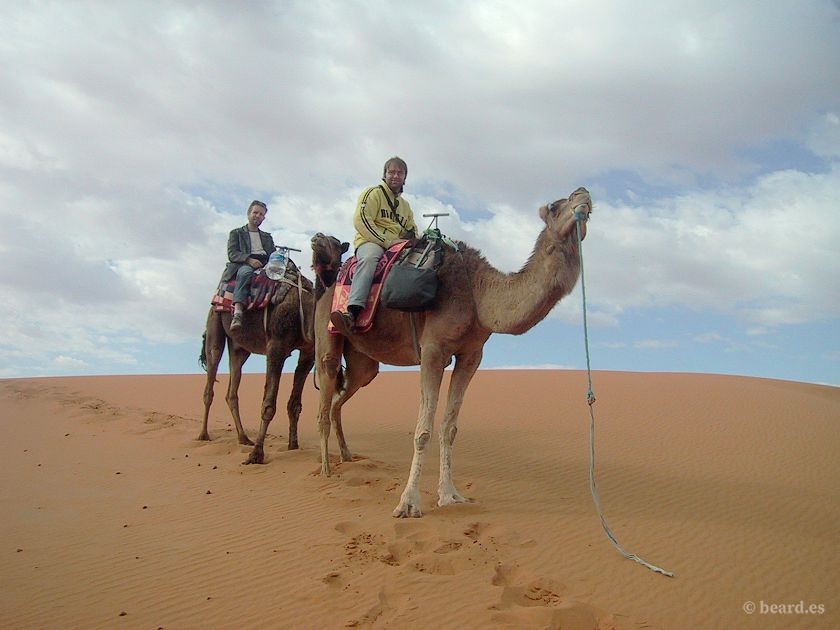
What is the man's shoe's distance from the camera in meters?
7.76

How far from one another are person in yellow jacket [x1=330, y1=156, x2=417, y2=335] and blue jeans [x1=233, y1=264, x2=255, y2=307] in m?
3.13

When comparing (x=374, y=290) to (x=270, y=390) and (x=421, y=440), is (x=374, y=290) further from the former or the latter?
(x=270, y=390)

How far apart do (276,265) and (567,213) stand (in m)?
5.73

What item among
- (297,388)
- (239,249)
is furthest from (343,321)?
(239,249)

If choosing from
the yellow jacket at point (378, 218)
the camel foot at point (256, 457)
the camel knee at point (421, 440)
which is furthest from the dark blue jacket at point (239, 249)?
the camel knee at point (421, 440)

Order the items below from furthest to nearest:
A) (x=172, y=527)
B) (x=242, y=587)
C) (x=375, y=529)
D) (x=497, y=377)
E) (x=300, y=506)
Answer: (x=497, y=377) < (x=300, y=506) < (x=172, y=527) < (x=375, y=529) < (x=242, y=587)

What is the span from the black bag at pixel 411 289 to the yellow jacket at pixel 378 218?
2.92 ft

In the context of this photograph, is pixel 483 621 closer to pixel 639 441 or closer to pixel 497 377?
pixel 639 441

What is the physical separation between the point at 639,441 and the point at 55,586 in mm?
11476

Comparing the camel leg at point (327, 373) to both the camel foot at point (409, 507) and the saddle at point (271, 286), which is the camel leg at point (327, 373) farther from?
the camel foot at point (409, 507)

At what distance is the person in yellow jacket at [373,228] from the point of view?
7.67 meters

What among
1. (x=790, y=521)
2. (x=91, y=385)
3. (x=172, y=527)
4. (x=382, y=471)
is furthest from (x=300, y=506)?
(x=91, y=385)

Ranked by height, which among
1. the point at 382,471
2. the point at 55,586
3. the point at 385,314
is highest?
the point at 385,314

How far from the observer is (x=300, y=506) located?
7.16 meters
